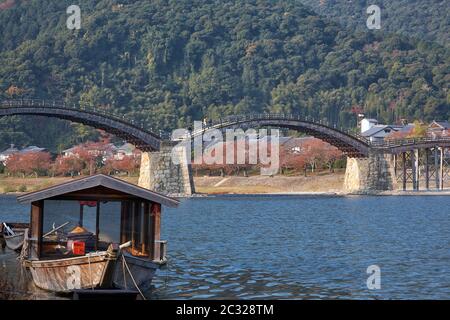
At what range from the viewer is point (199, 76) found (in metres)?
183

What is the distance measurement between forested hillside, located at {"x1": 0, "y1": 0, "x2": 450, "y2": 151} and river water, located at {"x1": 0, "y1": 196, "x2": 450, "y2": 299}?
8452 centimetres

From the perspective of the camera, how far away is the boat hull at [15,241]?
39.0 meters

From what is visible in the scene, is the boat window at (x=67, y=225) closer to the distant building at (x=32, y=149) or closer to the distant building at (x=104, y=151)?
the distant building at (x=104, y=151)

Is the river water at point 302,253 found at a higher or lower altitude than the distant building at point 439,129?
lower

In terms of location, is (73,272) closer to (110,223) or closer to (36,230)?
(36,230)

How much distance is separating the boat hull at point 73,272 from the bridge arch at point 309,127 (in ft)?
254

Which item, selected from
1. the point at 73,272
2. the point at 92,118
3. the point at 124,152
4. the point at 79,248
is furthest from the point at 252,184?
the point at 73,272

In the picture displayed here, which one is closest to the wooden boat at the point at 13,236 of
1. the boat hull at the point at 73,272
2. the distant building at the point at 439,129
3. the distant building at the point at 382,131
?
the boat hull at the point at 73,272

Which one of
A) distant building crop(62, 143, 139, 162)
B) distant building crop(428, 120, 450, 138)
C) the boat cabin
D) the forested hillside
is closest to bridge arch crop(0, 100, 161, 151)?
distant building crop(62, 143, 139, 162)

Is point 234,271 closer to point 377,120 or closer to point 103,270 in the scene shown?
point 103,270

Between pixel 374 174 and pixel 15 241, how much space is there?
7739cm

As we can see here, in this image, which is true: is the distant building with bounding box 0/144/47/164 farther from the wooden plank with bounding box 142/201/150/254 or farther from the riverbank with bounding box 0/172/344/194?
the wooden plank with bounding box 142/201/150/254
